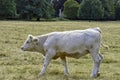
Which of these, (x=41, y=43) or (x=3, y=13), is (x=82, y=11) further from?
(x=41, y=43)

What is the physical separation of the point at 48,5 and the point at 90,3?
12721 mm

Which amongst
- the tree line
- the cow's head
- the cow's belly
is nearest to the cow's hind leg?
the cow's belly

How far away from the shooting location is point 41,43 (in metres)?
12.2

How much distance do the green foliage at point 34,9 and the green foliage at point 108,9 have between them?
58.0ft

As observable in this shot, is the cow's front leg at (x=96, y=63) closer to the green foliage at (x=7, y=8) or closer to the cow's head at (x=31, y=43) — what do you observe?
the cow's head at (x=31, y=43)

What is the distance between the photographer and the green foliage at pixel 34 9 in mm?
81500

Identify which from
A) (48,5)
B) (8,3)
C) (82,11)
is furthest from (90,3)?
(8,3)

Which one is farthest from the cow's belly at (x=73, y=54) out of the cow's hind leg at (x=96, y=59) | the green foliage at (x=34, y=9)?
the green foliage at (x=34, y=9)

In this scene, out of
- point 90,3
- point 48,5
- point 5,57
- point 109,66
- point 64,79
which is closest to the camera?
point 64,79

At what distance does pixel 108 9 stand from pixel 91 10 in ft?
19.4

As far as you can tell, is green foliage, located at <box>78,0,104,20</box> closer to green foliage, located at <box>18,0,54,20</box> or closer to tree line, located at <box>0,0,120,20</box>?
tree line, located at <box>0,0,120,20</box>

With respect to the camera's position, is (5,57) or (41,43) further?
(5,57)

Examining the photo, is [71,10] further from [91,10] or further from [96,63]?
[96,63]

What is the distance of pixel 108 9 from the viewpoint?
94.2 metres
